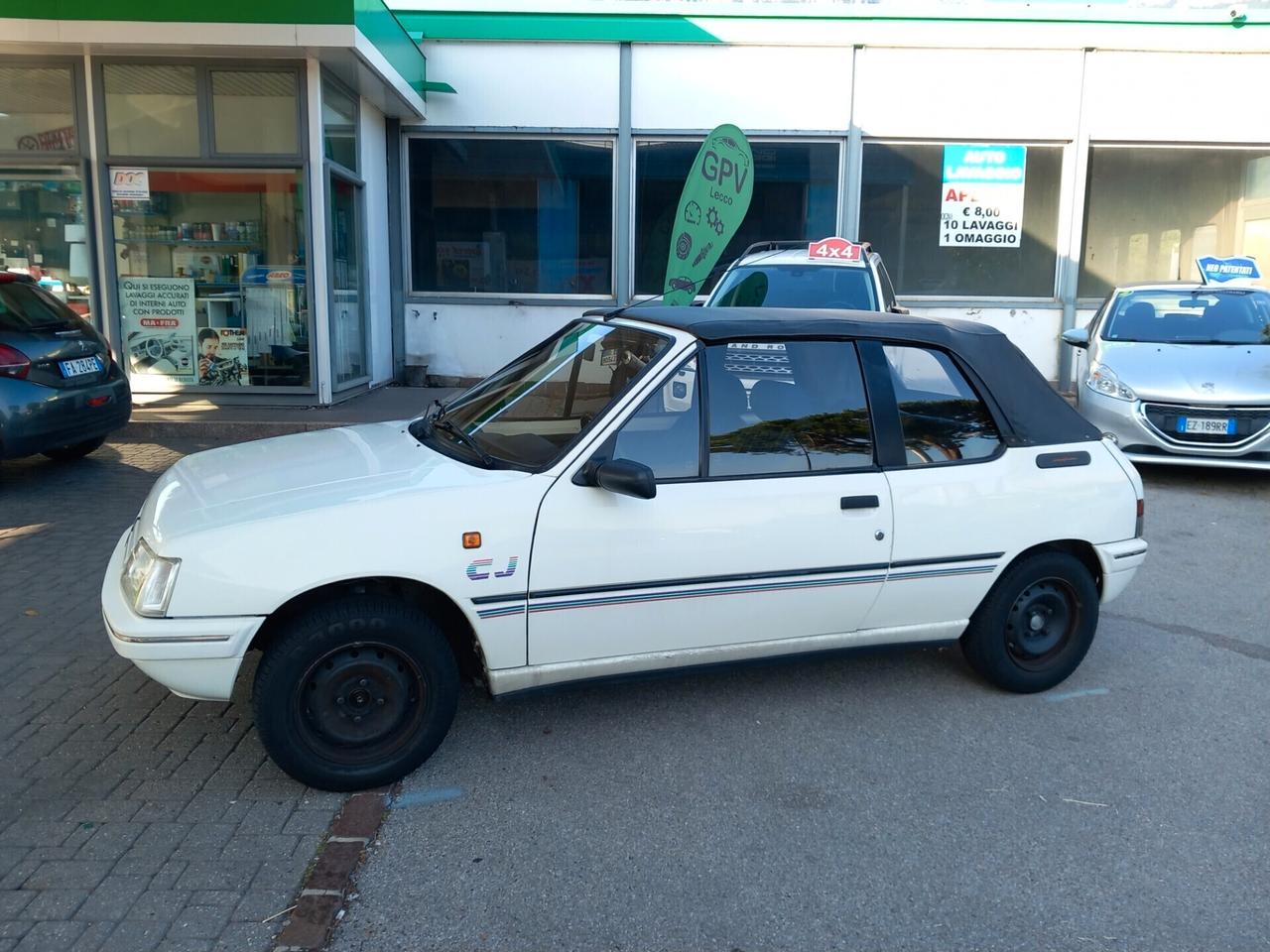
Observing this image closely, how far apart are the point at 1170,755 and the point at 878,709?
1.14 meters

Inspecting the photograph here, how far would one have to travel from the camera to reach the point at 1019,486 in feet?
14.4

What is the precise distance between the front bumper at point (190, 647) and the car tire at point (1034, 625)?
9.78ft

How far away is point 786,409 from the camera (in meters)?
4.21

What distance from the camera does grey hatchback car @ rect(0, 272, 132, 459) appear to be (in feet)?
24.6

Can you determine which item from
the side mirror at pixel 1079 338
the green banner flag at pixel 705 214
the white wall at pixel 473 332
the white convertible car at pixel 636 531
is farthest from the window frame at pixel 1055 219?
the white convertible car at pixel 636 531

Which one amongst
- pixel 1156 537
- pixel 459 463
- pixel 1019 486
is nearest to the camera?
pixel 459 463

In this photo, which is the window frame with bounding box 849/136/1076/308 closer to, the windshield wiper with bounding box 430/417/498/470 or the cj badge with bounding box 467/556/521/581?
the windshield wiper with bounding box 430/417/498/470

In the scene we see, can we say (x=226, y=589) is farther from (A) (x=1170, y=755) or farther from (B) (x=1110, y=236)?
(B) (x=1110, y=236)

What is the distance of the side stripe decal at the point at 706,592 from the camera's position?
3.72 meters

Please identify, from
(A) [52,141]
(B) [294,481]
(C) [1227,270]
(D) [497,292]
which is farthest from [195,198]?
(C) [1227,270]

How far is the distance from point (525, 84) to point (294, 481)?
1121 cm

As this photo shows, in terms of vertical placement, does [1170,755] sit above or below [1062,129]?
below

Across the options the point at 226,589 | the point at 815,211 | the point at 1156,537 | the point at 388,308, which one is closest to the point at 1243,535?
the point at 1156,537

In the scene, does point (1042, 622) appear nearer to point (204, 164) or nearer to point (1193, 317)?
point (1193, 317)
